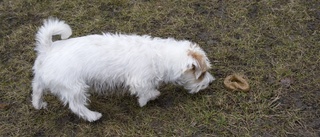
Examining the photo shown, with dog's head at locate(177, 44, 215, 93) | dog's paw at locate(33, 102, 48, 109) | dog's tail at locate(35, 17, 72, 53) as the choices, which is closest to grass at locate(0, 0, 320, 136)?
dog's paw at locate(33, 102, 48, 109)

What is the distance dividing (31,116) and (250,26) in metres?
2.66

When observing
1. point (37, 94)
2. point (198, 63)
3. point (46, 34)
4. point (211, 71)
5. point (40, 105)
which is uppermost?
point (46, 34)

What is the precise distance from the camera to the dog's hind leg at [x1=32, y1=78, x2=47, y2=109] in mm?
3466

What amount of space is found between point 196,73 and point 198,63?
0.44ft

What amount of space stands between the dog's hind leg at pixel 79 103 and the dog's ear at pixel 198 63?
0.98 m

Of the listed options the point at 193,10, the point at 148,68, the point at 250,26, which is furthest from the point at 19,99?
the point at 250,26

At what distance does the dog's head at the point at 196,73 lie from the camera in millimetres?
3410

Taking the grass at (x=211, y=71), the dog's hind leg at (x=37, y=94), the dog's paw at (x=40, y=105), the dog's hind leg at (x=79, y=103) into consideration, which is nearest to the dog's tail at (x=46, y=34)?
the dog's hind leg at (x=37, y=94)

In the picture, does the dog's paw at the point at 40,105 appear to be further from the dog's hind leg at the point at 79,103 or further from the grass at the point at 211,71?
the dog's hind leg at the point at 79,103

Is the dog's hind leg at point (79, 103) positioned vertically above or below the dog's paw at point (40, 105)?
above

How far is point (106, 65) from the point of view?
3.30 m

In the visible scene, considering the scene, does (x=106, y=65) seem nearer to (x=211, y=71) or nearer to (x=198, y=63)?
(x=198, y=63)

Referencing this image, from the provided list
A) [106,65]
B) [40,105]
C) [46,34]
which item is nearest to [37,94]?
[40,105]

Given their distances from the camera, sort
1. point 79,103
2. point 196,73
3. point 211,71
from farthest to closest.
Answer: point 211,71, point 196,73, point 79,103
